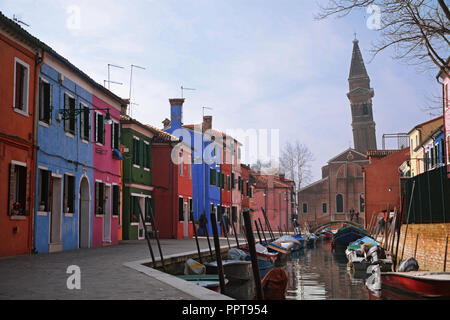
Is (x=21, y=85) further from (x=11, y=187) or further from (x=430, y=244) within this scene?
(x=430, y=244)

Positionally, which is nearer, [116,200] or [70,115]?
[70,115]

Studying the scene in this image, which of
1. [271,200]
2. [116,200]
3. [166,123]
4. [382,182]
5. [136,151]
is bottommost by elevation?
[116,200]

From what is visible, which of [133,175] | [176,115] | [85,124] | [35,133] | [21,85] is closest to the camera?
Result: [21,85]

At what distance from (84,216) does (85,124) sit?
3.35m

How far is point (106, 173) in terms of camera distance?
21.5 meters

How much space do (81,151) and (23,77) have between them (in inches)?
176

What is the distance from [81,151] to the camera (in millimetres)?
18891

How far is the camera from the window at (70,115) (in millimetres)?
17375

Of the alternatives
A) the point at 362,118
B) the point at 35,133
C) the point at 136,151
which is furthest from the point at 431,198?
the point at 362,118

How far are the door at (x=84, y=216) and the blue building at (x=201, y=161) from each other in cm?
1418

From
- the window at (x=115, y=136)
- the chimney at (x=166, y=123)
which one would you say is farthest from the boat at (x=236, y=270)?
the chimney at (x=166, y=123)

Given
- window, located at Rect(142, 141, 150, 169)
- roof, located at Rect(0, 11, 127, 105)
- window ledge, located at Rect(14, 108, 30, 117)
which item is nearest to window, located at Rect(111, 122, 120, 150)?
roof, located at Rect(0, 11, 127, 105)

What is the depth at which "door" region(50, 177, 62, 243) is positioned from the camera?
16688mm

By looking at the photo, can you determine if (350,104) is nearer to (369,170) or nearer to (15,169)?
(369,170)
